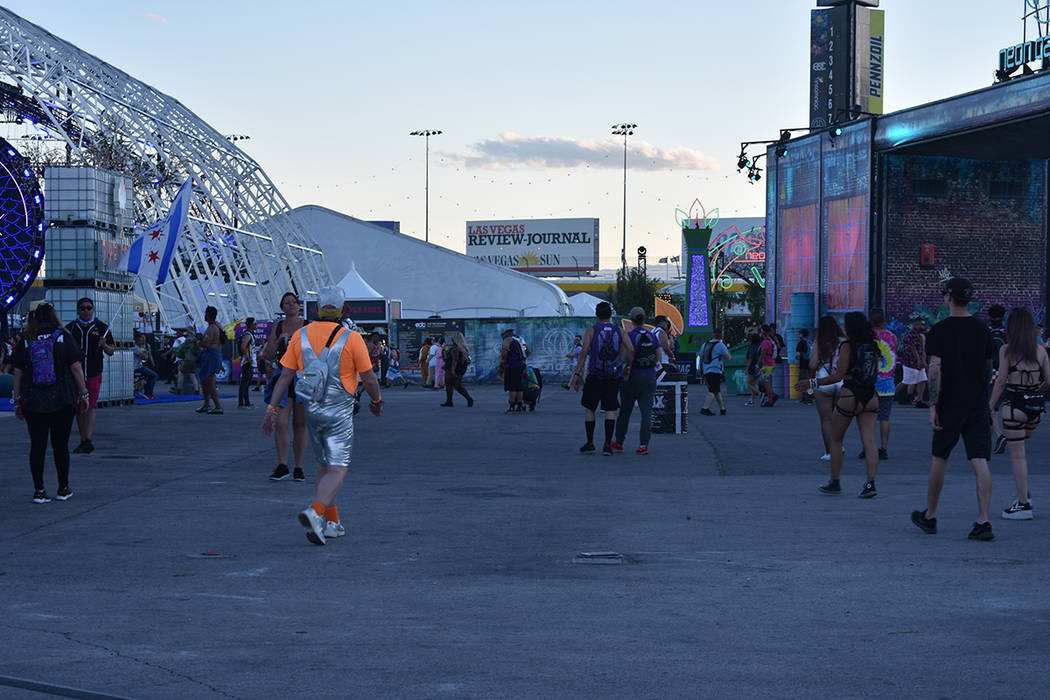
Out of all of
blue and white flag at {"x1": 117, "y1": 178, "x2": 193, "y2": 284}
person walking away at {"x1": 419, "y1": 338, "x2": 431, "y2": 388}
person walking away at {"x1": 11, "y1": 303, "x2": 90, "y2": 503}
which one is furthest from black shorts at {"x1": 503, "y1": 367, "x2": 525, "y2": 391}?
person walking away at {"x1": 419, "y1": 338, "x2": 431, "y2": 388}

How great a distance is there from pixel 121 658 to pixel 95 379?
35.4 feet

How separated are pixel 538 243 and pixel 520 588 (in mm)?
117176

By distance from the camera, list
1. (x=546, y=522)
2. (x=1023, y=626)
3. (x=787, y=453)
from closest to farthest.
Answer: (x=1023, y=626) → (x=546, y=522) → (x=787, y=453)

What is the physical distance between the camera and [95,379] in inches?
600

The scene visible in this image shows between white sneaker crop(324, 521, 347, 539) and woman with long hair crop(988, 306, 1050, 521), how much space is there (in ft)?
15.5

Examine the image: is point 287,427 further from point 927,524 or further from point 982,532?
point 982,532

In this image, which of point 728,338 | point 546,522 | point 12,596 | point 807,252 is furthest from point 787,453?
point 728,338

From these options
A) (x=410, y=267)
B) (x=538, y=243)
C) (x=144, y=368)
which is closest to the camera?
(x=144, y=368)

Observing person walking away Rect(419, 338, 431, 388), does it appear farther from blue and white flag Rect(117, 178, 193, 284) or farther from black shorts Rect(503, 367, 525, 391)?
blue and white flag Rect(117, 178, 193, 284)

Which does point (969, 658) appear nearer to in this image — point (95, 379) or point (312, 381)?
point (312, 381)

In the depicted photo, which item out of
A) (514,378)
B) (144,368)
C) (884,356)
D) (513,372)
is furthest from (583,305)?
(884,356)

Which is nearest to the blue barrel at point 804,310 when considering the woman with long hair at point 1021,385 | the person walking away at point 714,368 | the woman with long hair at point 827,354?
the person walking away at point 714,368

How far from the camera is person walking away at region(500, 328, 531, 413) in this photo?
23406mm

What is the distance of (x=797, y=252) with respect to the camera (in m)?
32.4
